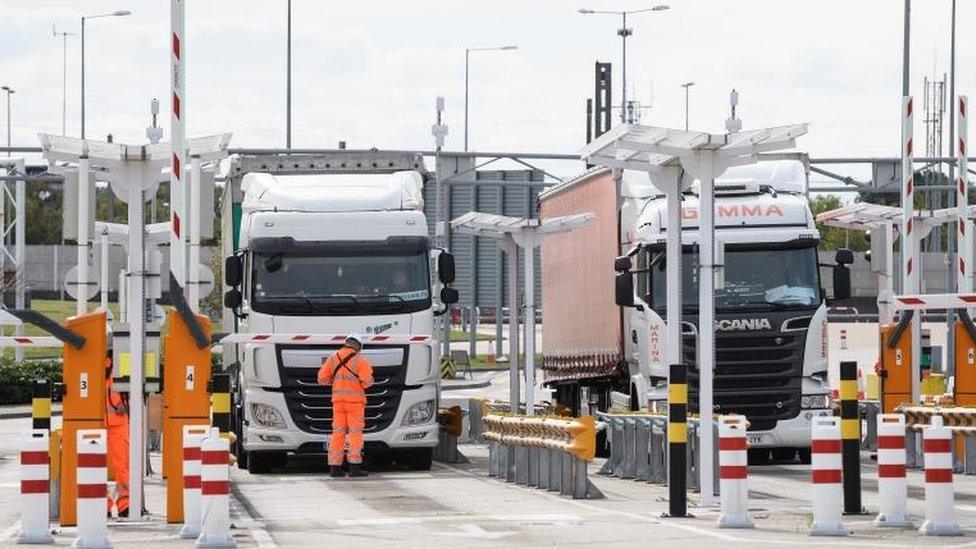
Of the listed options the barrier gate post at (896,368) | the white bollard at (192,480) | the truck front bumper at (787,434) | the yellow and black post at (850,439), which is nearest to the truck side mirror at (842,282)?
the barrier gate post at (896,368)

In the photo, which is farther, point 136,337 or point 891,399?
point 891,399

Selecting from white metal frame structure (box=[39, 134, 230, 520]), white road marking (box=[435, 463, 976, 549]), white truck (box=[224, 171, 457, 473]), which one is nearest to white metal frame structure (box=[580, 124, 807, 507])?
white road marking (box=[435, 463, 976, 549])

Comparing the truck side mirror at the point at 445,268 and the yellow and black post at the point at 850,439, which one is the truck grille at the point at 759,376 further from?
the yellow and black post at the point at 850,439

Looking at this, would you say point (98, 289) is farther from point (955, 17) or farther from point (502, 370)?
point (502, 370)

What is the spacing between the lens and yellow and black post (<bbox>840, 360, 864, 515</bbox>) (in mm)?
17500

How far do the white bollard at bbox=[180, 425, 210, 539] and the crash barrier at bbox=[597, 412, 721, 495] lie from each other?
674 centimetres

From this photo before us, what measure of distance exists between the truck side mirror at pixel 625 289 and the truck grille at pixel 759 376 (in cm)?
203

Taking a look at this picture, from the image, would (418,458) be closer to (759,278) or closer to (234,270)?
(234,270)

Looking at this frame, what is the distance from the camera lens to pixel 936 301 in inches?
902

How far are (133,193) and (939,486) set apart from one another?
7.02m

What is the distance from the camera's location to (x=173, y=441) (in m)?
18.0

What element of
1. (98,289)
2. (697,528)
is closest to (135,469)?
(697,528)

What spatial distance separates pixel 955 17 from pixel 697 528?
34.7m

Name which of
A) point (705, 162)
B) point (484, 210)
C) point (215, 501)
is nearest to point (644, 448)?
point (705, 162)
